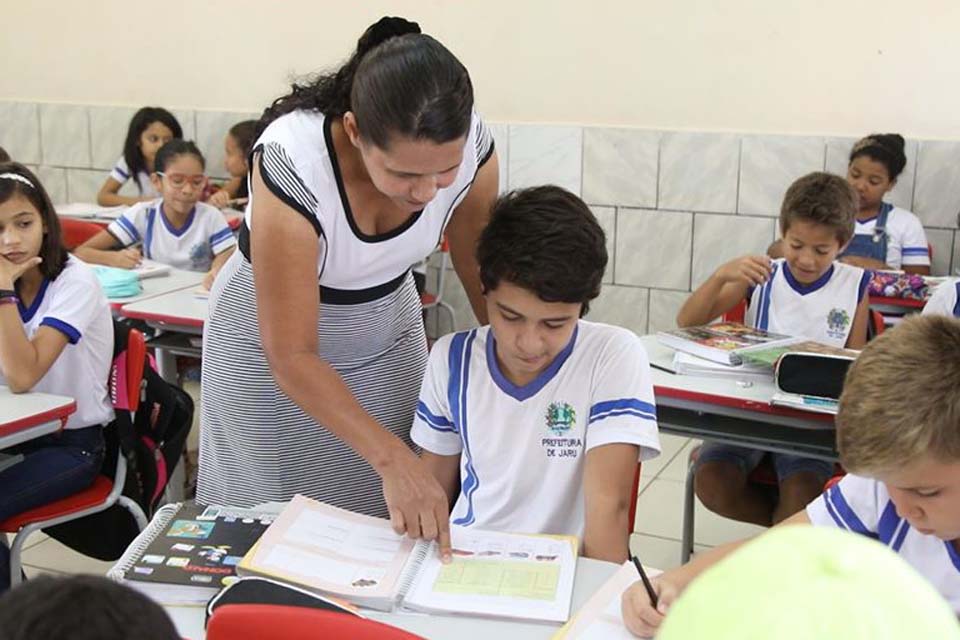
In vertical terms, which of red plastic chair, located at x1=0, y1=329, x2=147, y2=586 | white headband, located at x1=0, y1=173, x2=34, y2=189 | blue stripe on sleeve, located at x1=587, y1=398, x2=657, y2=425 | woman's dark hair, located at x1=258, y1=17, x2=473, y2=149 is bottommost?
red plastic chair, located at x1=0, y1=329, x2=147, y2=586

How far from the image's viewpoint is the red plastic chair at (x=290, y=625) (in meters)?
1.04

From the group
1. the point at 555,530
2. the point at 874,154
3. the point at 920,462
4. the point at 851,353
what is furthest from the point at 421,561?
the point at 874,154

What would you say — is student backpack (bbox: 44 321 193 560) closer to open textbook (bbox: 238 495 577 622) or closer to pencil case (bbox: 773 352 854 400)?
open textbook (bbox: 238 495 577 622)

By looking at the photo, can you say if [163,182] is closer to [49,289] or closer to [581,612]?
[49,289]

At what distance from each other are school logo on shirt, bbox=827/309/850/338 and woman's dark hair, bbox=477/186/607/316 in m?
1.44

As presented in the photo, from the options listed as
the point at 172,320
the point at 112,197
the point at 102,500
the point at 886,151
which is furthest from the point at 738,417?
the point at 112,197

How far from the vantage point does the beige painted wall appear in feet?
13.7

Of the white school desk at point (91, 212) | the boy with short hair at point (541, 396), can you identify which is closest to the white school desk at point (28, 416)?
the boy with short hair at point (541, 396)

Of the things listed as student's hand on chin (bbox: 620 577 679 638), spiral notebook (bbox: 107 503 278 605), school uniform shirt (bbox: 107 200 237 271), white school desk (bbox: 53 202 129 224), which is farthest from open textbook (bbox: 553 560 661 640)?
white school desk (bbox: 53 202 129 224)

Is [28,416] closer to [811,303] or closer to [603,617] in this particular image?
[603,617]

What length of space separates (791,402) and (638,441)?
72cm

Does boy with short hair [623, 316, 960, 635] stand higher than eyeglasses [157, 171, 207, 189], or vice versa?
eyeglasses [157, 171, 207, 189]

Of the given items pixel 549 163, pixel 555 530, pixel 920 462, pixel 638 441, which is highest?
pixel 549 163

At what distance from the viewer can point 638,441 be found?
1.68 metres
